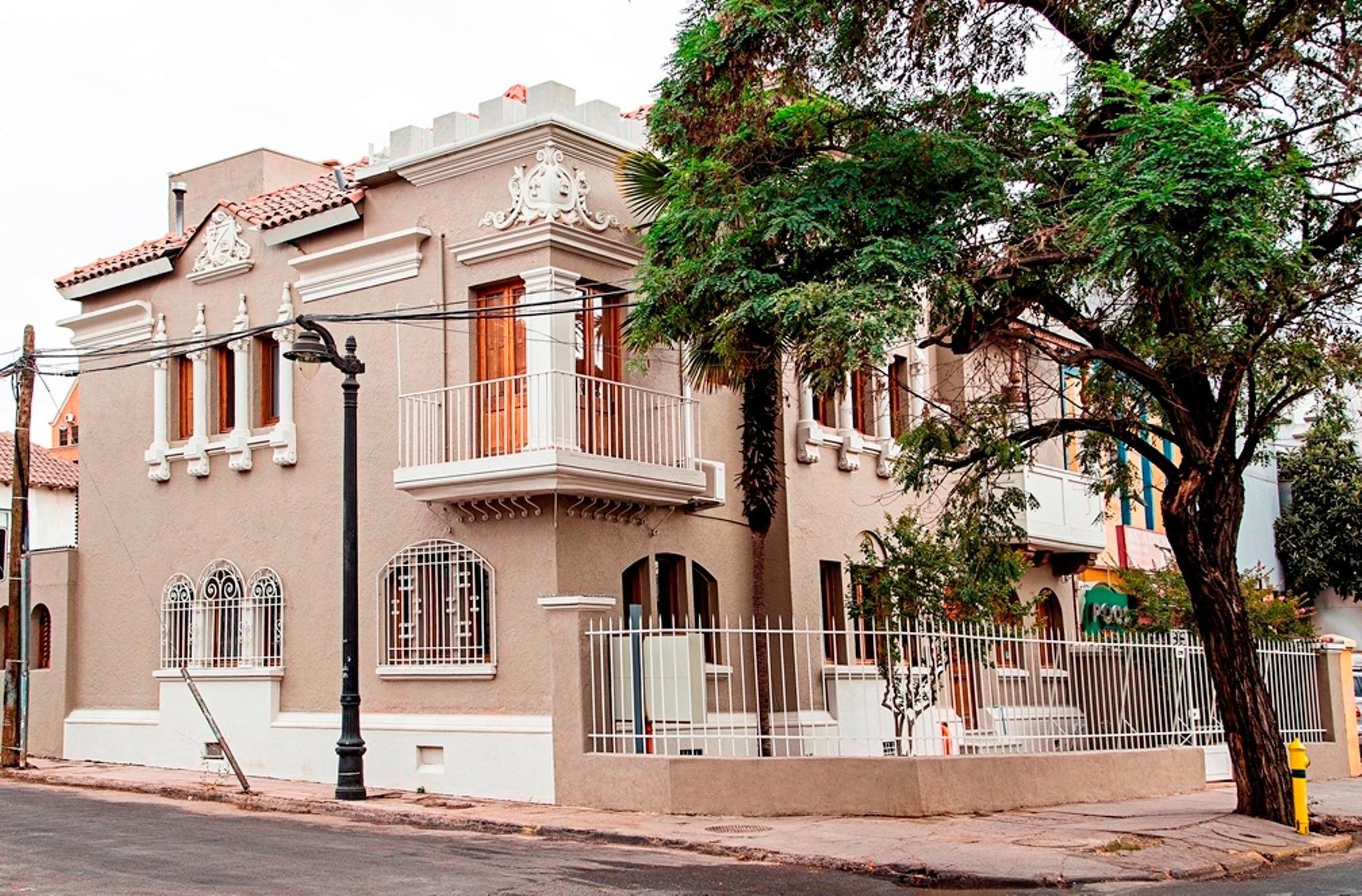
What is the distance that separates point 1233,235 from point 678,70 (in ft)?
17.7

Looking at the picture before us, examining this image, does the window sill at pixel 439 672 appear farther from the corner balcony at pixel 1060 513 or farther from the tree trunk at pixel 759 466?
the corner balcony at pixel 1060 513

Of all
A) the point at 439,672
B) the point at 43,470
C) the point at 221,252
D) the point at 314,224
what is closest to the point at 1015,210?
the point at 439,672

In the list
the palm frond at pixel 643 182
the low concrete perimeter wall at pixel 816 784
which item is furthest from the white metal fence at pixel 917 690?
the palm frond at pixel 643 182

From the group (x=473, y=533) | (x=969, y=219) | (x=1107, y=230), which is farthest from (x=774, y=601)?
(x=1107, y=230)

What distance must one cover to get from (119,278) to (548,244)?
801cm

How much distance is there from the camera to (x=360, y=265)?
1922cm

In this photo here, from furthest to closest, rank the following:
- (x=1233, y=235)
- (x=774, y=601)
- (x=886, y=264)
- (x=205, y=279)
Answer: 1. (x=205, y=279)
2. (x=774, y=601)
3. (x=886, y=264)
4. (x=1233, y=235)

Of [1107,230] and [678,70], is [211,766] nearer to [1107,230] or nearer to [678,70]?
[678,70]

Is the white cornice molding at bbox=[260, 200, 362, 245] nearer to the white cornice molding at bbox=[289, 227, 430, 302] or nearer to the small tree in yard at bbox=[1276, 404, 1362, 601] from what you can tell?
the white cornice molding at bbox=[289, 227, 430, 302]

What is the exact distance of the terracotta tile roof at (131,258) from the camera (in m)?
21.5

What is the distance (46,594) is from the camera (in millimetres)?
22500

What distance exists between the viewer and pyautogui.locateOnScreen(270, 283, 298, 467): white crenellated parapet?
19.7 m

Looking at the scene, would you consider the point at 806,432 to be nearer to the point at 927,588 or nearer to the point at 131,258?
the point at 927,588

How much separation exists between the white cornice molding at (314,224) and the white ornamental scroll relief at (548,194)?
2508 millimetres
